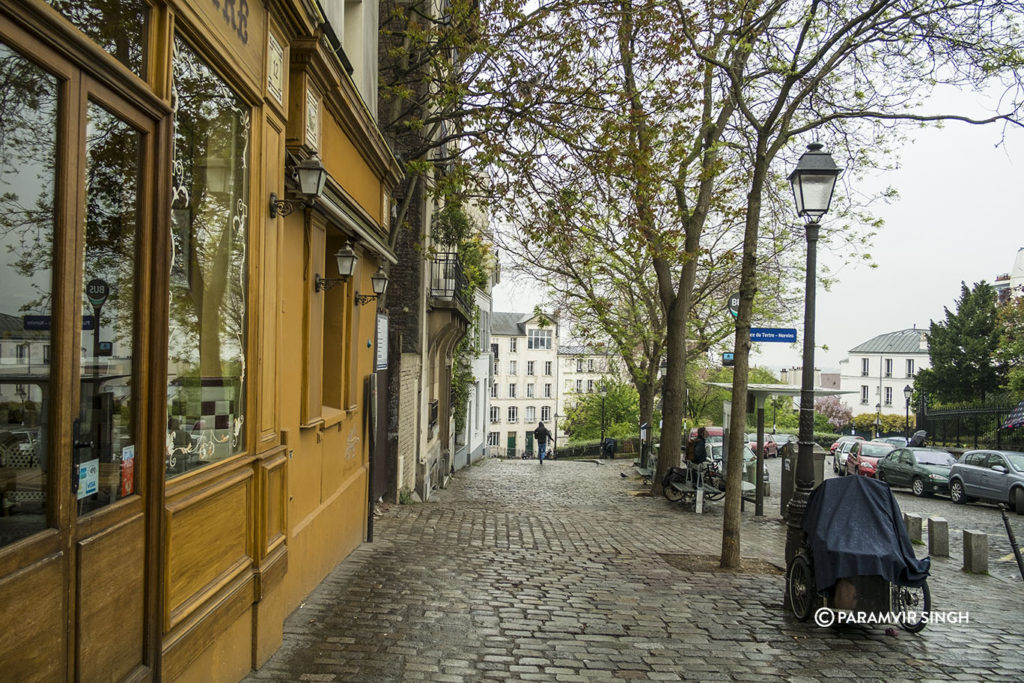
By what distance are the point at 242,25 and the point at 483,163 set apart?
6.53 meters

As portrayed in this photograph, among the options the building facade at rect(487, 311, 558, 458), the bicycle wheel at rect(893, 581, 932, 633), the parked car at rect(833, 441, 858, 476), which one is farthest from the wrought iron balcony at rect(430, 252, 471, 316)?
the building facade at rect(487, 311, 558, 458)

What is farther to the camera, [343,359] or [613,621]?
[343,359]

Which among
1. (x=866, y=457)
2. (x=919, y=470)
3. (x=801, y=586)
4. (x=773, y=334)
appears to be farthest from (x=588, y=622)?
(x=866, y=457)

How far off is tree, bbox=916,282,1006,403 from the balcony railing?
136ft

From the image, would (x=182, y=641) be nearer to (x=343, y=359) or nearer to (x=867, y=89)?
(x=343, y=359)

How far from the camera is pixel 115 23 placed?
3482 millimetres

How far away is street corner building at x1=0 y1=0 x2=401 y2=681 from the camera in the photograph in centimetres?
288

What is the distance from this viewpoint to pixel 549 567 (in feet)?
31.1

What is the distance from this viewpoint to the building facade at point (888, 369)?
302 ft

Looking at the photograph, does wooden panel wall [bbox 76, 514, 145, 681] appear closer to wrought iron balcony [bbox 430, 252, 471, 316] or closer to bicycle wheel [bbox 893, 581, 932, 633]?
bicycle wheel [bbox 893, 581, 932, 633]

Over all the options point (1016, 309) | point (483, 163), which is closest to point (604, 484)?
point (483, 163)

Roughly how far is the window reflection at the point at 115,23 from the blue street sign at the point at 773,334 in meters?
9.80

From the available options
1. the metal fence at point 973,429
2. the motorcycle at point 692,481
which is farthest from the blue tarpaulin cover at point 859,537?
the metal fence at point 973,429

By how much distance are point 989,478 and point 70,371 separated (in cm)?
2192
